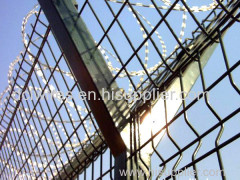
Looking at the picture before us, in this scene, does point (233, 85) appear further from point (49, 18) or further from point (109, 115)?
point (49, 18)

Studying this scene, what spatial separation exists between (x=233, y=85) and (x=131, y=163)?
108 cm

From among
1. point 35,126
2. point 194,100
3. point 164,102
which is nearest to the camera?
point 194,100

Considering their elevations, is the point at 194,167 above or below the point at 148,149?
below

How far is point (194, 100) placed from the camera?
2102 mm

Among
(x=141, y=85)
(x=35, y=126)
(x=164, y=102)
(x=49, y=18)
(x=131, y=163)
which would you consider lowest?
(x=131, y=163)

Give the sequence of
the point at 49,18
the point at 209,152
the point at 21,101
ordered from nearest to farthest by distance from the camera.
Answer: the point at 209,152, the point at 49,18, the point at 21,101

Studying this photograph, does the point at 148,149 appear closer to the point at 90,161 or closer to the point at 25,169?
the point at 90,161

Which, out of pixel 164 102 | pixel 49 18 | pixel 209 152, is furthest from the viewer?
pixel 49 18

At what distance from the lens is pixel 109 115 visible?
276 cm

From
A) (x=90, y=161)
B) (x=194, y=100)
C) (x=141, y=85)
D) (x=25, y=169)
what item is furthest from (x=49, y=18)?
(x=25, y=169)

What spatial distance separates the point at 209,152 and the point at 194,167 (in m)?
0.14

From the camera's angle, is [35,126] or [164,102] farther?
[35,126]

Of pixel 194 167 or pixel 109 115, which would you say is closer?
pixel 194 167

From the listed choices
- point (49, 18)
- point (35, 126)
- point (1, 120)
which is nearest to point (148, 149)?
point (49, 18)
